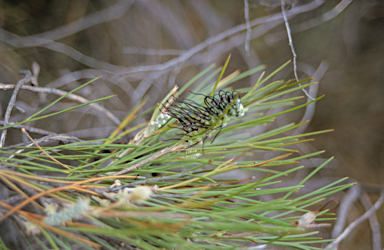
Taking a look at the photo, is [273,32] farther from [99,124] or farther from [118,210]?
[118,210]

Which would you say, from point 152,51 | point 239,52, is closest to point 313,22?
point 239,52

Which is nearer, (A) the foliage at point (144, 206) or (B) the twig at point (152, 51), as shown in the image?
(A) the foliage at point (144, 206)

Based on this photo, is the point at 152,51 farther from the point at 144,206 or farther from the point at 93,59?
the point at 144,206

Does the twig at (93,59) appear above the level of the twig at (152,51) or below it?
below

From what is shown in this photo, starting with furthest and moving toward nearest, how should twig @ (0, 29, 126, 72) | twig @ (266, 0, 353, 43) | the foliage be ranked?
twig @ (266, 0, 353, 43) < twig @ (0, 29, 126, 72) < the foliage

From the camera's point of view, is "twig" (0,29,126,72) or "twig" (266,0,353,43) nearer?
"twig" (0,29,126,72)

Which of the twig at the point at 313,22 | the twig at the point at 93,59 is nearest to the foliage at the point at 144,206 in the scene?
the twig at the point at 93,59

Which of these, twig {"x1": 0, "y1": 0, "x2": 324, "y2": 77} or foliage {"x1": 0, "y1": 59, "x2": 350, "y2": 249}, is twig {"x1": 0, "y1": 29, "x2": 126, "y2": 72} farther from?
foliage {"x1": 0, "y1": 59, "x2": 350, "y2": 249}

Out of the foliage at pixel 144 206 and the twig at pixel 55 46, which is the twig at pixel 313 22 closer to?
the twig at pixel 55 46

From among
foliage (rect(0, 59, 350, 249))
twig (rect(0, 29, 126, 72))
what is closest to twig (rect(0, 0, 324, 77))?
twig (rect(0, 29, 126, 72))
